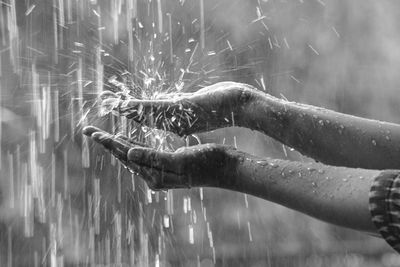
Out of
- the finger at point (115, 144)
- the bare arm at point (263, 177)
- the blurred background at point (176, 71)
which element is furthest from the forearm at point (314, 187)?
the blurred background at point (176, 71)

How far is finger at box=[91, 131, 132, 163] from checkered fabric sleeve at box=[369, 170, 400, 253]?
0.54 metres

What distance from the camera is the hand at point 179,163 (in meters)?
1.59

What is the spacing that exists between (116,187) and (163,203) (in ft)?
2.05

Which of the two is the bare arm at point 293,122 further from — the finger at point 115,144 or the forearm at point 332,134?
the finger at point 115,144

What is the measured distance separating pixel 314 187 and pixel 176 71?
2961mm

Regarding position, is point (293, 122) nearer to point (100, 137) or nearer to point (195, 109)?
point (195, 109)

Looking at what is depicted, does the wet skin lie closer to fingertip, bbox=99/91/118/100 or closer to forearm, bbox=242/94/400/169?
forearm, bbox=242/94/400/169

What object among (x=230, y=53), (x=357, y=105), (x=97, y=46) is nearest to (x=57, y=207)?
(x=97, y=46)

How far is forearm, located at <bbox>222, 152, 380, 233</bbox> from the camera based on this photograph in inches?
54.4

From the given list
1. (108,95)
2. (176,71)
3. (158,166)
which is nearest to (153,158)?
(158,166)

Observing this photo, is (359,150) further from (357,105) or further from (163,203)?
(163,203)

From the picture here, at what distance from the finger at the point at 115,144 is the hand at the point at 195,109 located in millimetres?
183

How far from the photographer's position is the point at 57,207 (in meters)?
5.65

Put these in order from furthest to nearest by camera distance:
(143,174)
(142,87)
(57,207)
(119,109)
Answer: (57,207) < (142,87) < (119,109) < (143,174)
